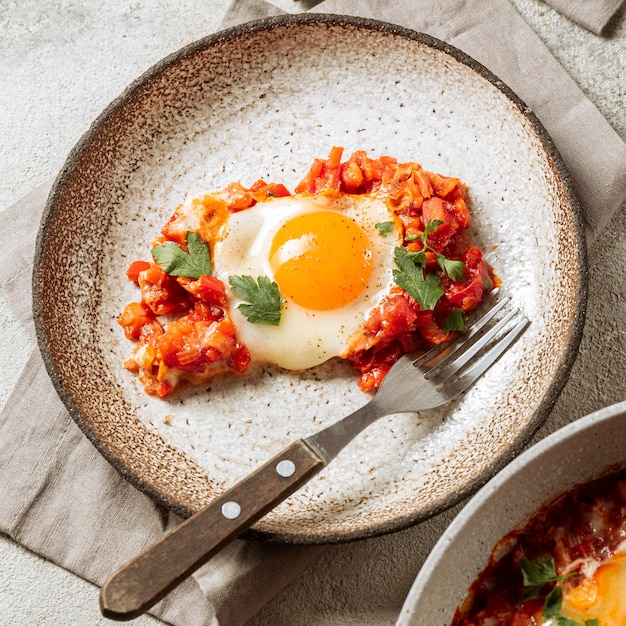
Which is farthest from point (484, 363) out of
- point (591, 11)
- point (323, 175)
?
point (591, 11)

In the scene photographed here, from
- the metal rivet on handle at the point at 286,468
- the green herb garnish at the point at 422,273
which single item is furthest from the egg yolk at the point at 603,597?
the green herb garnish at the point at 422,273

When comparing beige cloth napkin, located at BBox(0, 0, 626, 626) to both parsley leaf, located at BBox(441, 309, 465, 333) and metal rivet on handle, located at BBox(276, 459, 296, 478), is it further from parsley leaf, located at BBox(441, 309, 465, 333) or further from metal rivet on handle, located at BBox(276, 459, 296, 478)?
parsley leaf, located at BBox(441, 309, 465, 333)

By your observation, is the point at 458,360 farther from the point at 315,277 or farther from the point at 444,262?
the point at 315,277

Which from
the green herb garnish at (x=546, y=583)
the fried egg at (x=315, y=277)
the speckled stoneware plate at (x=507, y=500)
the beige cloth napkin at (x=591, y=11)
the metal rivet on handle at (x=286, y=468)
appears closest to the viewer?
the speckled stoneware plate at (x=507, y=500)

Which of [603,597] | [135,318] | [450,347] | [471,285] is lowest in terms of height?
[603,597]

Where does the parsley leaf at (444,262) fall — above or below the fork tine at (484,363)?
above

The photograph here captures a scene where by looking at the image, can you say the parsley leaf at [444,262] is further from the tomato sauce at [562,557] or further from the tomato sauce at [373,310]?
the tomato sauce at [562,557]

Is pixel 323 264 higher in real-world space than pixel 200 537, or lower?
higher
